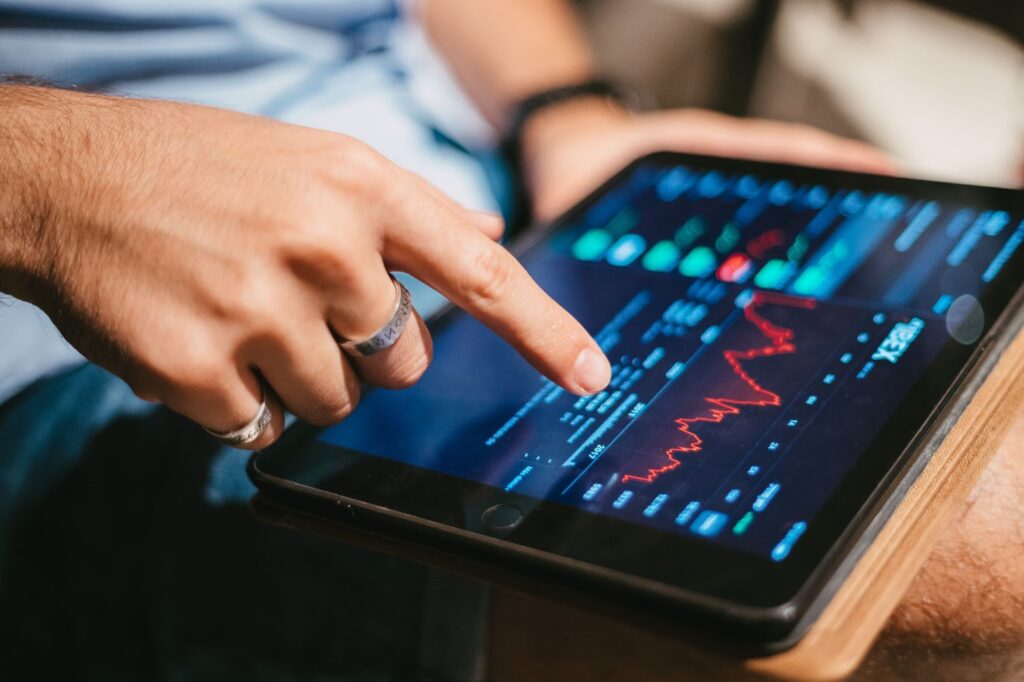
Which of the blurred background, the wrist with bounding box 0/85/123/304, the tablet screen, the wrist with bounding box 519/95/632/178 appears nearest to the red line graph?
the tablet screen

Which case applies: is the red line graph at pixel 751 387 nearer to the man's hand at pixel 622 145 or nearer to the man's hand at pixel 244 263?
the man's hand at pixel 244 263

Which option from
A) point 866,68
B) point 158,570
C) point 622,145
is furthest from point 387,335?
point 866,68

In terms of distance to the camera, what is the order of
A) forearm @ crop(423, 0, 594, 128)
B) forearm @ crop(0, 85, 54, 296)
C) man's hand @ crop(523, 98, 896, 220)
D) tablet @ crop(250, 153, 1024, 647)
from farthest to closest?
1. forearm @ crop(423, 0, 594, 128)
2. man's hand @ crop(523, 98, 896, 220)
3. forearm @ crop(0, 85, 54, 296)
4. tablet @ crop(250, 153, 1024, 647)

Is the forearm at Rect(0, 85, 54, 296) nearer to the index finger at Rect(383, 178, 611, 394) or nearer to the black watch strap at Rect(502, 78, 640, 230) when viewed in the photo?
the index finger at Rect(383, 178, 611, 394)

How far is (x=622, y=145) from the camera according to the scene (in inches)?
35.9

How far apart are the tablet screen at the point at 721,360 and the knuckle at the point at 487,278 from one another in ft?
0.28

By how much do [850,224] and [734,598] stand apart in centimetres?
35

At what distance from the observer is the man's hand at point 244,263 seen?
46 centimetres

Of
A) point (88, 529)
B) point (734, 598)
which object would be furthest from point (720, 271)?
point (88, 529)

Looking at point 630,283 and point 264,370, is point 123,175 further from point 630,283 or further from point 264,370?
point 630,283

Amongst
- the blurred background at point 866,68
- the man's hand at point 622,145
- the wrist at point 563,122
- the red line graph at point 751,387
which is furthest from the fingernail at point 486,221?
the blurred background at point 866,68

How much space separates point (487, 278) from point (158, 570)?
0.36 meters

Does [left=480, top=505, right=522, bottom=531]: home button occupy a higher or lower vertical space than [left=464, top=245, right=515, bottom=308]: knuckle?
lower

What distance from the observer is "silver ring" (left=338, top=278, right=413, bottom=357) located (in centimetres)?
49
